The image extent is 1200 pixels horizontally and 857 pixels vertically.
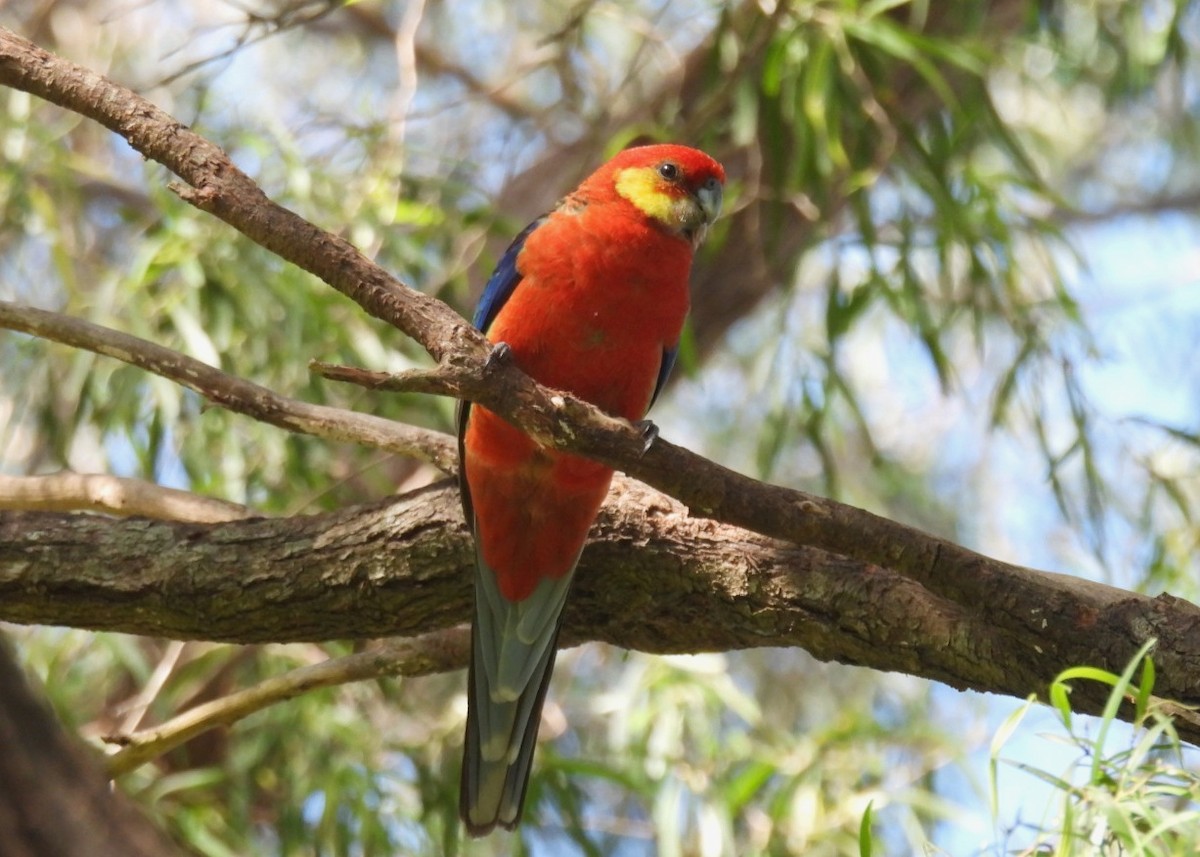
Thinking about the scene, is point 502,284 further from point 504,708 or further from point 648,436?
point 504,708

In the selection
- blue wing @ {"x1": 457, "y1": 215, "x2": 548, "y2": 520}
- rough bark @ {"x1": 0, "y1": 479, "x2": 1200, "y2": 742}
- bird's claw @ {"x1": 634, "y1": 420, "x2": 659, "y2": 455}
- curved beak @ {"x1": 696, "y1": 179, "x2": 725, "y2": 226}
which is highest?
curved beak @ {"x1": 696, "y1": 179, "x2": 725, "y2": 226}

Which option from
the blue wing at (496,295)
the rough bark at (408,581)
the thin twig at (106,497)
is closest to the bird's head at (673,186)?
the blue wing at (496,295)

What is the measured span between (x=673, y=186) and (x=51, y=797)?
90.4 inches

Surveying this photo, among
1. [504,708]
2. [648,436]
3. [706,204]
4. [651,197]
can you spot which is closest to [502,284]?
[651,197]

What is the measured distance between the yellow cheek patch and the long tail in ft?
2.92

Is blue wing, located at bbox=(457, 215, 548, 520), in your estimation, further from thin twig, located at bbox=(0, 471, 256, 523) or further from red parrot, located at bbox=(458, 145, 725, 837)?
thin twig, located at bbox=(0, 471, 256, 523)

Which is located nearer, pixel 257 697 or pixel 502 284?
pixel 257 697

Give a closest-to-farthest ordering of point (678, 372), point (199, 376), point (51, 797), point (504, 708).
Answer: point (51, 797) < point (199, 376) < point (504, 708) < point (678, 372)

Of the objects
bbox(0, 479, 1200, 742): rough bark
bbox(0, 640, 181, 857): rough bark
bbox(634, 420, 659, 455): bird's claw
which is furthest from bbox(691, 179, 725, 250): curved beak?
bbox(0, 640, 181, 857): rough bark

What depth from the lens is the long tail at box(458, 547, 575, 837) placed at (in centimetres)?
293

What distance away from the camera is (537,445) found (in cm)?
283

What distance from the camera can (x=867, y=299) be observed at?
4.38 metres

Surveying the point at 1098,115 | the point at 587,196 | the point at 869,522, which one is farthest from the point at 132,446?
the point at 1098,115

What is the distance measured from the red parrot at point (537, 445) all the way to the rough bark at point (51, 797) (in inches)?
59.7
